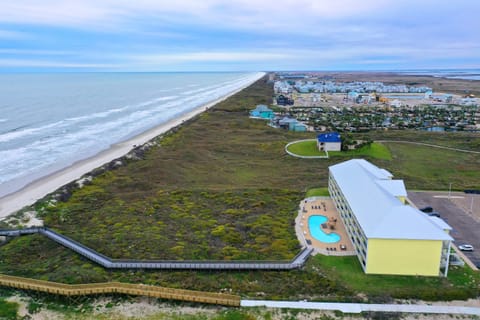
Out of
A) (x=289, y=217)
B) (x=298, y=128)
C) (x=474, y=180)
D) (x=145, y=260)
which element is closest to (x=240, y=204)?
(x=289, y=217)

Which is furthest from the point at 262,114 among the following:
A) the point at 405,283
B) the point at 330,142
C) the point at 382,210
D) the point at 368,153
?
the point at 405,283

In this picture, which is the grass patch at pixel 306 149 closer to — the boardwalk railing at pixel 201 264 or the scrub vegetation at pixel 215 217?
the scrub vegetation at pixel 215 217

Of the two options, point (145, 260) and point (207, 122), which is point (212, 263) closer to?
point (145, 260)

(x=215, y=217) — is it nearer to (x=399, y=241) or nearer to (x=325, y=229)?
(x=325, y=229)

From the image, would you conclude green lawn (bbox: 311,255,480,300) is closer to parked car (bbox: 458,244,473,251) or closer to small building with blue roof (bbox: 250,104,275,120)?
parked car (bbox: 458,244,473,251)

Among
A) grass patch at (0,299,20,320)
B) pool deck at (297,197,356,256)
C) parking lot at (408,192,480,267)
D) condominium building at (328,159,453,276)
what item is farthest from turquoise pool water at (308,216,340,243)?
grass patch at (0,299,20,320)
